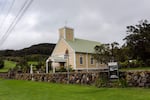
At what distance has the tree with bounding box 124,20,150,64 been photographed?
32303 millimetres

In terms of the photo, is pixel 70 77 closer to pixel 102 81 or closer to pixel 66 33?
pixel 102 81

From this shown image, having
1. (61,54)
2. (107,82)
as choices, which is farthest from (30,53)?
(107,82)

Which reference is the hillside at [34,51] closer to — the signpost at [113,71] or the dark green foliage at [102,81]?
Result: the dark green foliage at [102,81]

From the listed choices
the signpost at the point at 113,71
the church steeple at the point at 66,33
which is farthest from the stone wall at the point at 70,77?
the church steeple at the point at 66,33

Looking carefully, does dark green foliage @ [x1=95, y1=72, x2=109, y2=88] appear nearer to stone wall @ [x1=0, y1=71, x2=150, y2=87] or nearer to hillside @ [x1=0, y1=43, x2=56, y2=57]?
stone wall @ [x1=0, y1=71, x2=150, y2=87]

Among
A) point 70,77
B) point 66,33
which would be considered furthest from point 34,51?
point 70,77

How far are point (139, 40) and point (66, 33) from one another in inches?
464

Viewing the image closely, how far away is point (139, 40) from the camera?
32750 mm

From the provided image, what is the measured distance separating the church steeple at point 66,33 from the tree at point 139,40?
9.41 m

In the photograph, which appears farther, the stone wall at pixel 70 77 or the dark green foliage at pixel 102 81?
the stone wall at pixel 70 77

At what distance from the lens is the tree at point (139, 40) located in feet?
106

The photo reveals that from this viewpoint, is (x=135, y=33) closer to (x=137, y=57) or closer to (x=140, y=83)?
(x=137, y=57)

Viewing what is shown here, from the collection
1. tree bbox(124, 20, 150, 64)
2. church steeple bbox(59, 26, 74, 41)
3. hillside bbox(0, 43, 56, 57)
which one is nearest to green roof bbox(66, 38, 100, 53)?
church steeple bbox(59, 26, 74, 41)

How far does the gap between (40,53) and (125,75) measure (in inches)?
1689
